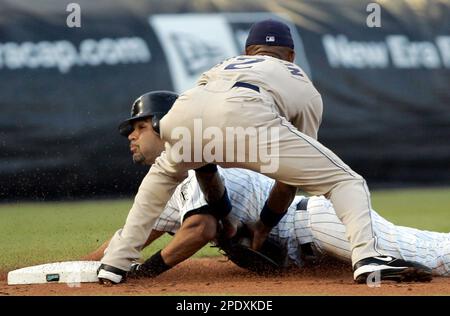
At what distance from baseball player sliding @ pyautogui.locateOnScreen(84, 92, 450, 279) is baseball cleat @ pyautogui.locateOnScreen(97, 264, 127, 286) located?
0.30 meters

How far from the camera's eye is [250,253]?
16.4 ft

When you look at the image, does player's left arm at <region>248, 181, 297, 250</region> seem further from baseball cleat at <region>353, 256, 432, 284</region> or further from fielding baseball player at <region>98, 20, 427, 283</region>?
baseball cleat at <region>353, 256, 432, 284</region>

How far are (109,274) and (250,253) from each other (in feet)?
2.70

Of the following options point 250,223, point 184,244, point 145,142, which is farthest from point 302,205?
point 145,142

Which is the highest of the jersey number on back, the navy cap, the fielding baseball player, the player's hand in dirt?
the navy cap

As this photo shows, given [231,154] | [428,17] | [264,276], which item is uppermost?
[428,17]

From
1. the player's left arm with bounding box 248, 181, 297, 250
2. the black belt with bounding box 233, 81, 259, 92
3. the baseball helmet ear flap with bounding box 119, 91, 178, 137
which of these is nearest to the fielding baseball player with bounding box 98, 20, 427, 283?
the black belt with bounding box 233, 81, 259, 92

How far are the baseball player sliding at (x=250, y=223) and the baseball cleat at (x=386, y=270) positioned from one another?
47cm

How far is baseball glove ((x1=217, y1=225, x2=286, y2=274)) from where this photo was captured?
16.4ft

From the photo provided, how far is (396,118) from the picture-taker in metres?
11.2
